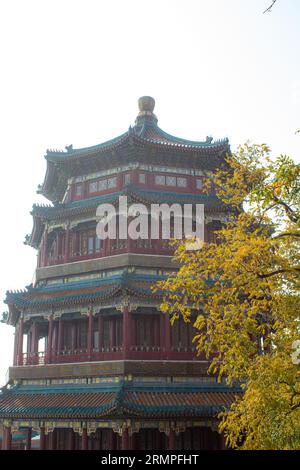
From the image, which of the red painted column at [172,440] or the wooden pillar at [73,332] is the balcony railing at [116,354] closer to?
the wooden pillar at [73,332]

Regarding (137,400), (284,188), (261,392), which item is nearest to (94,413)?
(137,400)

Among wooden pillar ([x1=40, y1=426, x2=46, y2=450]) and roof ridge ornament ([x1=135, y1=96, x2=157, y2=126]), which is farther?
roof ridge ornament ([x1=135, y1=96, x2=157, y2=126])

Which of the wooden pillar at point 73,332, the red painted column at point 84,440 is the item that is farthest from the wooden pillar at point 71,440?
the wooden pillar at point 73,332

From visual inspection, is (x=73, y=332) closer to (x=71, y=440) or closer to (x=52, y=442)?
(x=71, y=440)

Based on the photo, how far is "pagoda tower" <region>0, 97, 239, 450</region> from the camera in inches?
730

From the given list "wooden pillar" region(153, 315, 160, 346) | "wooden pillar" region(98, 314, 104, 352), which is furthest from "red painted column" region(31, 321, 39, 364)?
"wooden pillar" region(153, 315, 160, 346)

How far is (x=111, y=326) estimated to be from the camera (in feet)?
69.7

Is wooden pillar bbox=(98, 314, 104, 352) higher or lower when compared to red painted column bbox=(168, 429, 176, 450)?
higher

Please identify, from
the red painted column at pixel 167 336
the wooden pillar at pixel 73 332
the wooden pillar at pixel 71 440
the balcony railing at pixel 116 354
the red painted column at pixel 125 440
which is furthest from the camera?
the wooden pillar at pixel 73 332

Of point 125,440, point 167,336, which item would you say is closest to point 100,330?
point 167,336

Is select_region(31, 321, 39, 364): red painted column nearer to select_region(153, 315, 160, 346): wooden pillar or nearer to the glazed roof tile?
the glazed roof tile

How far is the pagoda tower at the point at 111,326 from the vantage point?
18531 millimetres

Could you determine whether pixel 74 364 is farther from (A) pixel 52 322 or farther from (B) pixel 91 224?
(B) pixel 91 224

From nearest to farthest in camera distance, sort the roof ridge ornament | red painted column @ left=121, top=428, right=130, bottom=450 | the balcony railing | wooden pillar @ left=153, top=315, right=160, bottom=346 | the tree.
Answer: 1. the tree
2. red painted column @ left=121, top=428, right=130, bottom=450
3. the balcony railing
4. wooden pillar @ left=153, top=315, right=160, bottom=346
5. the roof ridge ornament
